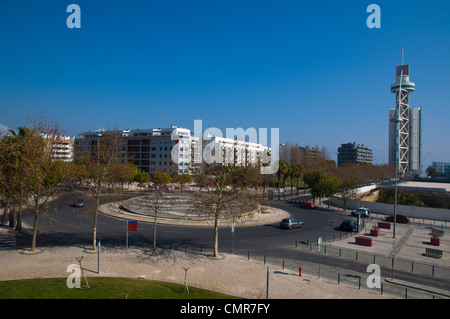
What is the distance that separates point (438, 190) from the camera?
63000mm

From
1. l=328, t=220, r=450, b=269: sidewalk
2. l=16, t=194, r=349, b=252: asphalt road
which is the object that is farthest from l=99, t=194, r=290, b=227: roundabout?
l=328, t=220, r=450, b=269: sidewalk

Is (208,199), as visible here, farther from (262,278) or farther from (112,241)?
(112,241)

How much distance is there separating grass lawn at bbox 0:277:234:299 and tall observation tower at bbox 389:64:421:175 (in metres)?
135

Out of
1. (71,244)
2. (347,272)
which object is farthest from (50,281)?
(347,272)

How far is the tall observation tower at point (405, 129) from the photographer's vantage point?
14175 cm

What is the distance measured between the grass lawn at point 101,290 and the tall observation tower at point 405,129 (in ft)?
442

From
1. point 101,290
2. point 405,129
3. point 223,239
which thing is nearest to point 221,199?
point 223,239

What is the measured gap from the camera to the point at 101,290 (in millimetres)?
13812

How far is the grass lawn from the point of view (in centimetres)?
1312

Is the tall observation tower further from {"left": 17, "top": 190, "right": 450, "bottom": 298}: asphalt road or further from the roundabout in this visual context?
{"left": 17, "top": 190, "right": 450, "bottom": 298}: asphalt road

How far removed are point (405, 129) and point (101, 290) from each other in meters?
167

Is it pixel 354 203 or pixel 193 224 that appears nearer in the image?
pixel 193 224

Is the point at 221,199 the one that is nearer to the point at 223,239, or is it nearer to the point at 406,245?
the point at 223,239
